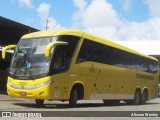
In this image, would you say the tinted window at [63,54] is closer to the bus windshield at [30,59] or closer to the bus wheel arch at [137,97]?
the bus windshield at [30,59]

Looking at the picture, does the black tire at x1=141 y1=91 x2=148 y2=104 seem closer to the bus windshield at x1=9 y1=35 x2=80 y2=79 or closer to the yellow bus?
the yellow bus

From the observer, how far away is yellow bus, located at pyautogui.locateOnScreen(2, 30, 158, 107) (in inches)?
649

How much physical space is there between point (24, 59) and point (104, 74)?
5.08m

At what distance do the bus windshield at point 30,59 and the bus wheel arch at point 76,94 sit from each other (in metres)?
2.08

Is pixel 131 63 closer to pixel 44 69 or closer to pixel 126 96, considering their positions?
pixel 126 96

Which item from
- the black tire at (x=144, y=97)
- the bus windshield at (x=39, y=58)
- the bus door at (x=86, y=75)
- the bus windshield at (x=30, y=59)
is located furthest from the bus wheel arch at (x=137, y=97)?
the bus windshield at (x=30, y=59)

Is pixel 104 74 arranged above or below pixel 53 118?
above

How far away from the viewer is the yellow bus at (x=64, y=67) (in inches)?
649

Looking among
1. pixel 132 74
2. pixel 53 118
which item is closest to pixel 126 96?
pixel 132 74

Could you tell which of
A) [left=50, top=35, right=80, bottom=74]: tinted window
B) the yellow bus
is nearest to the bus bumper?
the yellow bus

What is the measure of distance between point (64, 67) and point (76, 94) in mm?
1623

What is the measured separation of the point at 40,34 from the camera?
1784 centimetres

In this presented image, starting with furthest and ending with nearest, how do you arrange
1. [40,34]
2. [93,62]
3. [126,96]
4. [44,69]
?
1. [126,96]
2. [93,62]
3. [40,34]
4. [44,69]

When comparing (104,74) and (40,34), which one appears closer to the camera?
(40,34)
